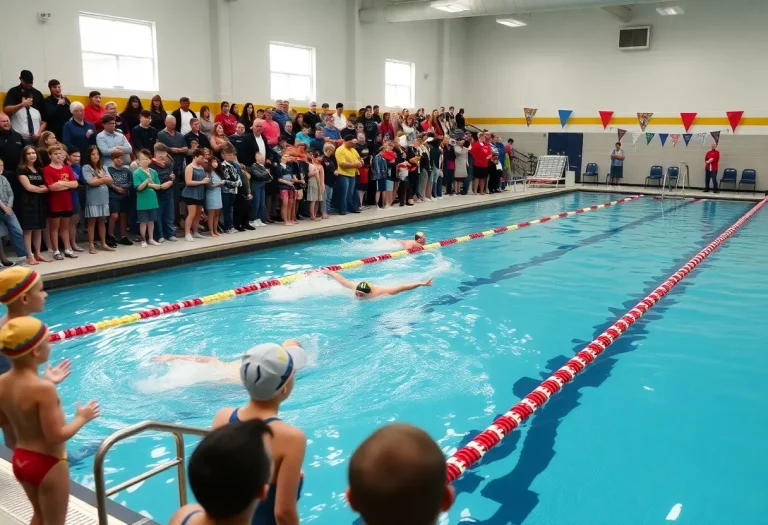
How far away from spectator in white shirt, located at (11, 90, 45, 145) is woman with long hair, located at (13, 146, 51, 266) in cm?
121

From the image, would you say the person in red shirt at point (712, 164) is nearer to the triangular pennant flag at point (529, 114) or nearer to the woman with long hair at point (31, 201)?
the triangular pennant flag at point (529, 114)

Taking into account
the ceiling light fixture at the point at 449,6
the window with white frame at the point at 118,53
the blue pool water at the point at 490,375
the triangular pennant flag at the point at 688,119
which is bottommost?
the blue pool water at the point at 490,375

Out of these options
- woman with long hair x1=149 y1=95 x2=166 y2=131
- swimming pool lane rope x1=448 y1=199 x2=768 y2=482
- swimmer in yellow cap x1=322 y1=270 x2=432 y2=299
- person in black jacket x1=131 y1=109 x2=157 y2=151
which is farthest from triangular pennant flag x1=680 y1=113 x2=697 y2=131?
person in black jacket x1=131 y1=109 x2=157 y2=151

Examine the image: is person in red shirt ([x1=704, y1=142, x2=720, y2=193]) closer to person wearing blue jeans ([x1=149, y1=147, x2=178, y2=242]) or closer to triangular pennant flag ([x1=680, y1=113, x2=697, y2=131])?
triangular pennant flag ([x1=680, y1=113, x2=697, y2=131])

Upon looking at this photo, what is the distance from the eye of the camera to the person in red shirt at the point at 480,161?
18.7m

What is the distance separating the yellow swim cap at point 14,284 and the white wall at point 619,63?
22.4 metres

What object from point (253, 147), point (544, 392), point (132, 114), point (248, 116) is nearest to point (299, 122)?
point (248, 116)

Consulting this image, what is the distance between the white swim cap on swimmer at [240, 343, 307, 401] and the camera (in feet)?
7.05

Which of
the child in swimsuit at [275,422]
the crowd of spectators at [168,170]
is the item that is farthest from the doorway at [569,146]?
the child in swimsuit at [275,422]

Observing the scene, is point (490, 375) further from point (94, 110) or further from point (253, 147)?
point (94, 110)

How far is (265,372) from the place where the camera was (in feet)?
7.03

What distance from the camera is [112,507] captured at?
2922 mm

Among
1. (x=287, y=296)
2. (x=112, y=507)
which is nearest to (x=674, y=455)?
(x=112, y=507)

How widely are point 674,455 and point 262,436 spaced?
3296 millimetres
